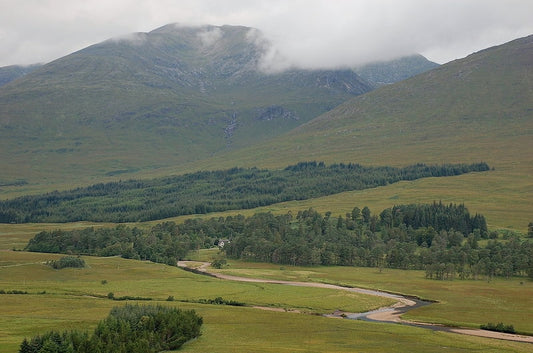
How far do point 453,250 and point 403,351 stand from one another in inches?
4146

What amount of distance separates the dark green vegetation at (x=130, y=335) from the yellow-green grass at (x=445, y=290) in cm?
5004

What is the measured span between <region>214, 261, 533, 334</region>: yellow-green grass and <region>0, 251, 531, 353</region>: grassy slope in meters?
15.5

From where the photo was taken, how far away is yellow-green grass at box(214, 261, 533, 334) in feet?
382

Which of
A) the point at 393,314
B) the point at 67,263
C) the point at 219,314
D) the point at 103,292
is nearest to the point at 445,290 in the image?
the point at 393,314

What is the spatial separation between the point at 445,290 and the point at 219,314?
6333 cm

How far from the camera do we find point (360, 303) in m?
131

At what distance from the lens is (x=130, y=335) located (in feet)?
256

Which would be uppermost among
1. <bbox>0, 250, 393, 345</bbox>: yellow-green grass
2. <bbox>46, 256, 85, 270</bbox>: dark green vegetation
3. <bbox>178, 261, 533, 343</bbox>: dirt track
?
<bbox>46, 256, 85, 270</bbox>: dark green vegetation

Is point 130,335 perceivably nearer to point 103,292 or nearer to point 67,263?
point 103,292

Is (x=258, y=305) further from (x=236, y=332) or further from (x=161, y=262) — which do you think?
(x=161, y=262)

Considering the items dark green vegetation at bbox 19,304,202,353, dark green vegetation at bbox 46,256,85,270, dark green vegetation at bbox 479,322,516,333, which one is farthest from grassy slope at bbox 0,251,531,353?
dark green vegetation at bbox 479,322,516,333

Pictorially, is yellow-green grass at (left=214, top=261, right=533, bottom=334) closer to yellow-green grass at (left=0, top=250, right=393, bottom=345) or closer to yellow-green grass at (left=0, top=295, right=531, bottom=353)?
yellow-green grass at (left=0, top=250, right=393, bottom=345)

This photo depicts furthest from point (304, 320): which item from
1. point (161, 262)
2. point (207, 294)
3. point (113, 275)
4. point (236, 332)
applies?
point (161, 262)

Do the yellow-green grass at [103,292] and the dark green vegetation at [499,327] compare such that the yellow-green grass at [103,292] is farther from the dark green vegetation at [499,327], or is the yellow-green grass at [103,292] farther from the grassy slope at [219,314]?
the dark green vegetation at [499,327]
